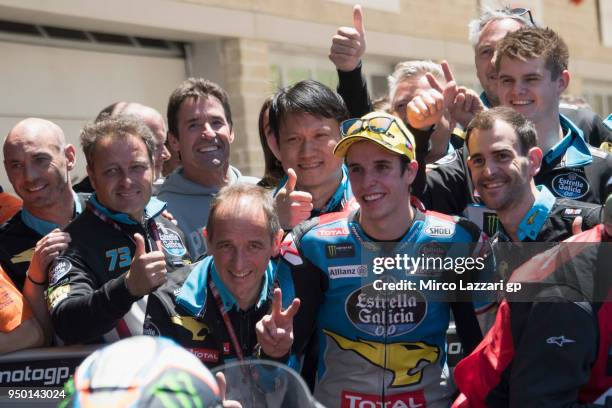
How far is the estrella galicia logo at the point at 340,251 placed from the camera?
325 cm

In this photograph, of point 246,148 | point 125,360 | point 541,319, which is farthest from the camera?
point 246,148

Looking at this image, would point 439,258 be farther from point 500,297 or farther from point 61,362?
point 61,362

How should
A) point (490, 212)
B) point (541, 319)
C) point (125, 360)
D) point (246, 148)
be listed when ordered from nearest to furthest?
point (125, 360)
point (541, 319)
point (490, 212)
point (246, 148)

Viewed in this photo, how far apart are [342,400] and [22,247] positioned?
62.8 inches

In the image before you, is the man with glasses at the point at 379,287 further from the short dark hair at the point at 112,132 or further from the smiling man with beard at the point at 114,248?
the short dark hair at the point at 112,132

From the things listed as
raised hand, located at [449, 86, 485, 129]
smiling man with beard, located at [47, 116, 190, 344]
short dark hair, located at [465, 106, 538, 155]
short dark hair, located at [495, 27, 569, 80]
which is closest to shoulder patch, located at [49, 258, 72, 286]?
smiling man with beard, located at [47, 116, 190, 344]

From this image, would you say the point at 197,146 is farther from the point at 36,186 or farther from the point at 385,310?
the point at 385,310

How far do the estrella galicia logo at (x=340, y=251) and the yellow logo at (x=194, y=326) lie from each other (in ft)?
1.79

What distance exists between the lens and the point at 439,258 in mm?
3256

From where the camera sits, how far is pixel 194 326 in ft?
10.1

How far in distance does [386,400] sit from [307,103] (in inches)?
57.2

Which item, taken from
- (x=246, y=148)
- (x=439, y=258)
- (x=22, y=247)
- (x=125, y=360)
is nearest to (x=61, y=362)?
(x=22, y=247)

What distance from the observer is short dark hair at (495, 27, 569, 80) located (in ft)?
12.9

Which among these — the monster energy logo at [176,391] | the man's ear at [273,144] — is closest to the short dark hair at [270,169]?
the man's ear at [273,144]
